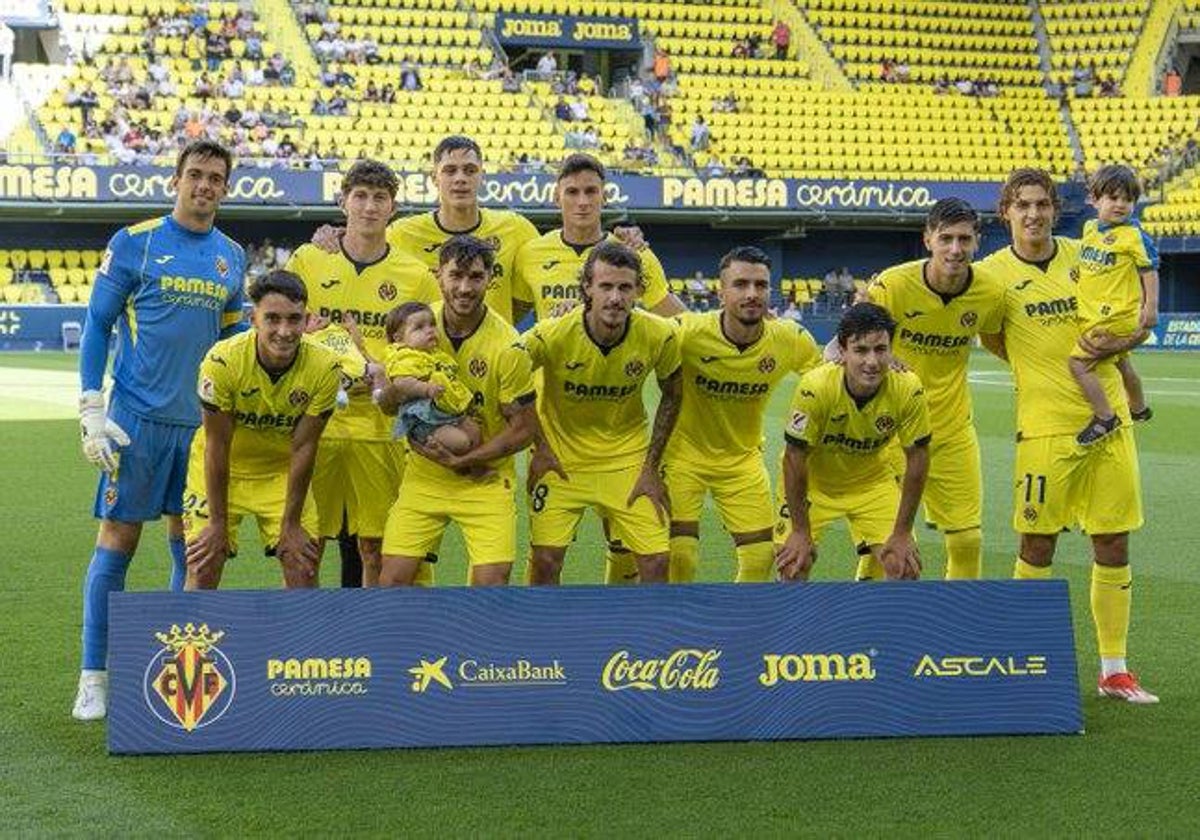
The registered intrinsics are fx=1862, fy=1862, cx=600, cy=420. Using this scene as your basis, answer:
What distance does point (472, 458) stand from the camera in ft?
24.3

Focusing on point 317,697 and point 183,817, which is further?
point 317,697

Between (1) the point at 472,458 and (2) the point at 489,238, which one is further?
(2) the point at 489,238

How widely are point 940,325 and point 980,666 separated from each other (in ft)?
6.09

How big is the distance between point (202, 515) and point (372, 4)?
36846 millimetres

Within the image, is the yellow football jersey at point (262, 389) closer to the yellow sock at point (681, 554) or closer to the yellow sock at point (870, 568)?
the yellow sock at point (681, 554)

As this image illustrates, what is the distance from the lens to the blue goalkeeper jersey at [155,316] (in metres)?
7.41

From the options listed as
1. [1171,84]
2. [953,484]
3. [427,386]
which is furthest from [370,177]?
[1171,84]

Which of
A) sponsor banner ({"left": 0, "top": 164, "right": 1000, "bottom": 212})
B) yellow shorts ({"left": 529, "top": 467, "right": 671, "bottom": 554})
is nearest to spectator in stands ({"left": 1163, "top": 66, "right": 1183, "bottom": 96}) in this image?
sponsor banner ({"left": 0, "top": 164, "right": 1000, "bottom": 212})

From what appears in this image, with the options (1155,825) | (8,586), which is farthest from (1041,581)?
(8,586)

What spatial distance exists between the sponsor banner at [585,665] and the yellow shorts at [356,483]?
1.55 meters

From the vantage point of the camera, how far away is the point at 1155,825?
559cm

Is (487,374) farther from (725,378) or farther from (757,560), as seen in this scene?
(757,560)

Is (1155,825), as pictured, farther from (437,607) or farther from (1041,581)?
(437,607)

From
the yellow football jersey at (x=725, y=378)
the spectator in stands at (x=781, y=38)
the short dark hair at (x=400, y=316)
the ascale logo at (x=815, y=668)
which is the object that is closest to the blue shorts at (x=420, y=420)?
the short dark hair at (x=400, y=316)
